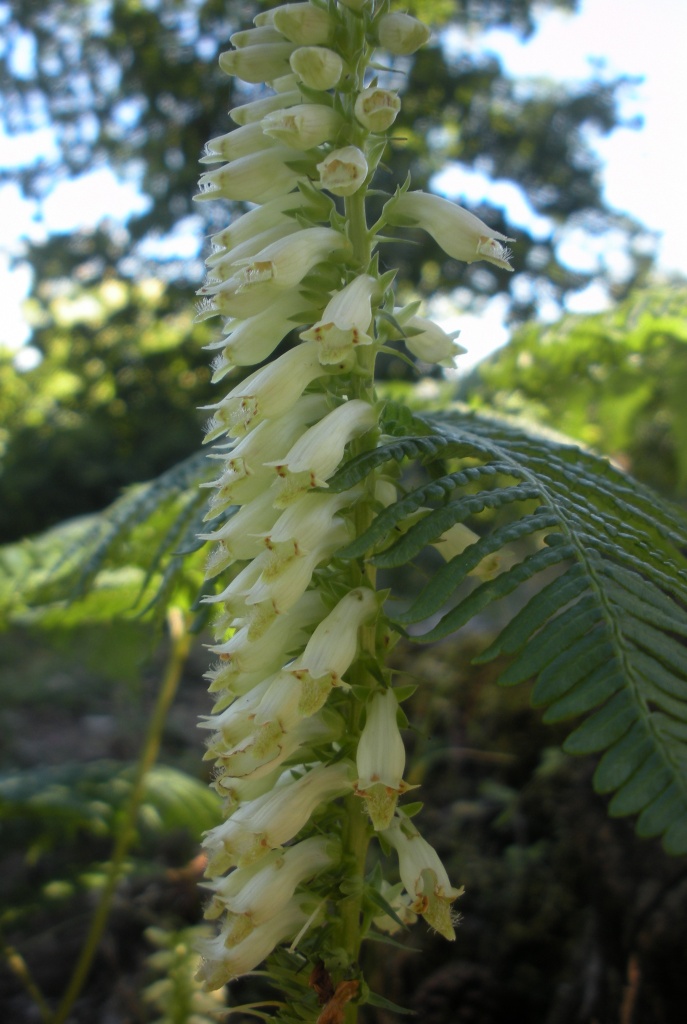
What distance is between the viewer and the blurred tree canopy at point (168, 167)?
4.91m

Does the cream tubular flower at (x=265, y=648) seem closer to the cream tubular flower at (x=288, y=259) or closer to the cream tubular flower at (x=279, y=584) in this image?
the cream tubular flower at (x=279, y=584)

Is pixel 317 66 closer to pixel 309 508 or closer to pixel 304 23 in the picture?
pixel 304 23

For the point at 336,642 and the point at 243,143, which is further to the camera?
the point at 243,143

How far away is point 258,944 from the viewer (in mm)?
1008

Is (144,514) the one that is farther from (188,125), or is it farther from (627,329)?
(188,125)

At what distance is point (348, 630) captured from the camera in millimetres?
910

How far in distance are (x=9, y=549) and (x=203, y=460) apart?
58.2 inches

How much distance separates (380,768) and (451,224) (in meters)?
0.71

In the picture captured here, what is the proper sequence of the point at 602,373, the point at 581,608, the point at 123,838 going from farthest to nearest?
the point at 602,373 → the point at 123,838 → the point at 581,608

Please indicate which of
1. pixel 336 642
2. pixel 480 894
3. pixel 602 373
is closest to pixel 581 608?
pixel 336 642

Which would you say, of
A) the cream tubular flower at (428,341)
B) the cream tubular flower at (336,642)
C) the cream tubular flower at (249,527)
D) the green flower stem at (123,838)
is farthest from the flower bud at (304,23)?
the green flower stem at (123,838)

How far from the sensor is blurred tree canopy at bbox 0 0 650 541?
4.91 metres

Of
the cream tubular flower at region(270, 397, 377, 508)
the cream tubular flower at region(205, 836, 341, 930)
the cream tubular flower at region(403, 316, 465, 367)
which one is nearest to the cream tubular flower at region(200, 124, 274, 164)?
the cream tubular flower at region(403, 316, 465, 367)

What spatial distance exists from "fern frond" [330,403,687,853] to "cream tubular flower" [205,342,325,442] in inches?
5.5
